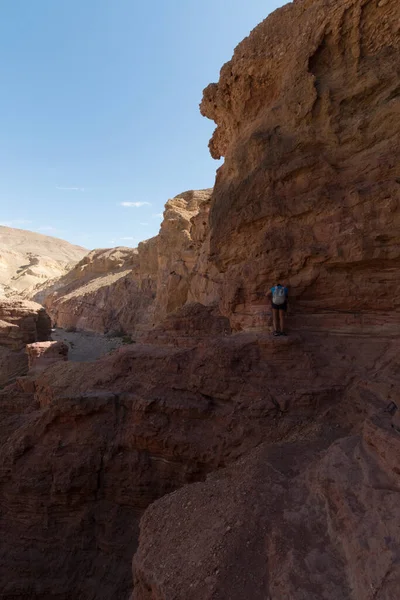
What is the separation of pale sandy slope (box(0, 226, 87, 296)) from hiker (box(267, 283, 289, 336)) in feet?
172

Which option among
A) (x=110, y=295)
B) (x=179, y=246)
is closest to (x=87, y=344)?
(x=110, y=295)

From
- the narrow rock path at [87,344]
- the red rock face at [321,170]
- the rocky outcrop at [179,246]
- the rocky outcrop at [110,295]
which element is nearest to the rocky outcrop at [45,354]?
the rocky outcrop at [179,246]

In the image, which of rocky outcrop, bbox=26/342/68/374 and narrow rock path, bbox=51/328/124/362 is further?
narrow rock path, bbox=51/328/124/362

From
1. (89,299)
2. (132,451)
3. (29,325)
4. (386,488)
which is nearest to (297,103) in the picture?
(386,488)

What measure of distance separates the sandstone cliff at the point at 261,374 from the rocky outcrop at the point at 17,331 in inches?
336

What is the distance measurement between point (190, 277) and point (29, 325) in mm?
9743

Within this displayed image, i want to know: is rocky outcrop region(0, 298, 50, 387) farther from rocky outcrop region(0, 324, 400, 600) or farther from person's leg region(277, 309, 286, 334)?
person's leg region(277, 309, 286, 334)

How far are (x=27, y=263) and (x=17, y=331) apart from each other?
6617cm

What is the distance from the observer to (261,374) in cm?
621

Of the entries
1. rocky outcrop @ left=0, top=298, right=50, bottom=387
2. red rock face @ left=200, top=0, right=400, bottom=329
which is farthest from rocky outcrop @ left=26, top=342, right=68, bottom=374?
red rock face @ left=200, top=0, right=400, bottom=329

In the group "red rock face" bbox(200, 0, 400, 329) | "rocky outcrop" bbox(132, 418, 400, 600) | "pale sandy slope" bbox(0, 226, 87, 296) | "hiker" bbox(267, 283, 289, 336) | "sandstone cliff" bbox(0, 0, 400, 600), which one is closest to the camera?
"rocky outcrop" bbox(132, 418, 400, 600)

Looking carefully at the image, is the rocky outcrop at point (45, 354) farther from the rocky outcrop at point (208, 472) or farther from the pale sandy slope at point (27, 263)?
the pale sandy slope at point (27, 263)

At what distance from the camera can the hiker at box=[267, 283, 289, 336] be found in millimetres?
6461

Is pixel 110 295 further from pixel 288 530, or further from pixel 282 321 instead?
pixel 288 530
